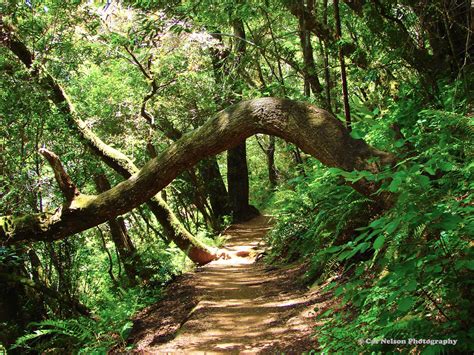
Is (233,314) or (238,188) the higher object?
(238,188)

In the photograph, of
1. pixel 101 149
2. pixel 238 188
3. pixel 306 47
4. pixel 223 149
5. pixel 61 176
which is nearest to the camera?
pixel 223 149

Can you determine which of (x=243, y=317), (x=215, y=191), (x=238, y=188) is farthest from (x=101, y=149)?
(x=215, y=191)

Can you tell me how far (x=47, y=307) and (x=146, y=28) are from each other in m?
6.43

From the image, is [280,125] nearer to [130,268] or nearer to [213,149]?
[213,149]

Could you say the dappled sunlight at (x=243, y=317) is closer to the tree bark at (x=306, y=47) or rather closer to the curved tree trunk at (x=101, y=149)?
the curved tree trunk at (x=101, y=149)

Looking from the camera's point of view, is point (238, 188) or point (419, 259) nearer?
point (419, 259)

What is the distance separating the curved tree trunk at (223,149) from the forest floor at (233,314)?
187 centimetres

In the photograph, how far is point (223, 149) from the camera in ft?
19.3

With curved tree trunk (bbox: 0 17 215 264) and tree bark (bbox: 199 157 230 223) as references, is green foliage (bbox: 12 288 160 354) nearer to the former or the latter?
curved tree trunk (bbox: 0 17 215 264)

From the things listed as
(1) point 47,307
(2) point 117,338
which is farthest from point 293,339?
(1) point 47,307

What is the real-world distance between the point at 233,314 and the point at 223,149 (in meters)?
2.56

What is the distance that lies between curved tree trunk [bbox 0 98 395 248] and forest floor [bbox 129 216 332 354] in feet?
6.13

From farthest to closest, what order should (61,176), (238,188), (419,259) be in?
(238,188) < (61,176) < (419,259)

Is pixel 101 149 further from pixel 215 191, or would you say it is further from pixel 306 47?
pixel 215 191
